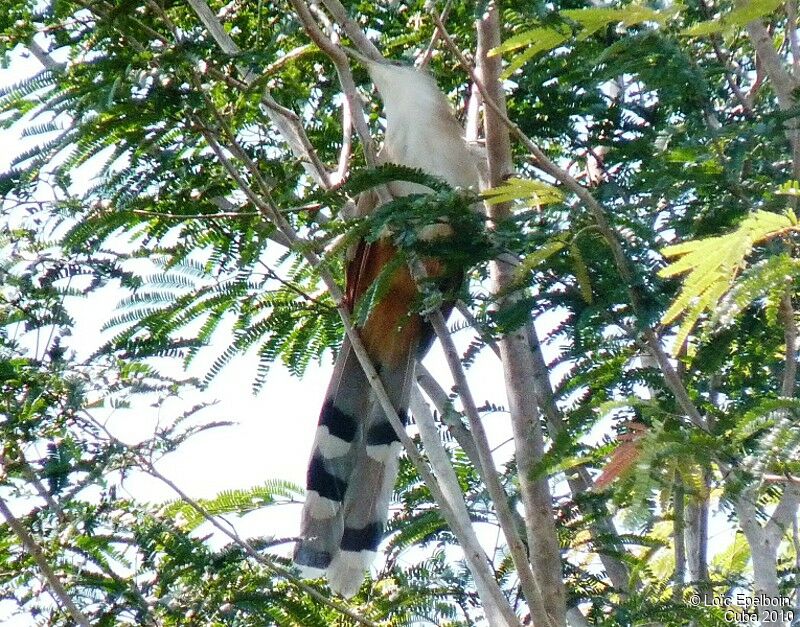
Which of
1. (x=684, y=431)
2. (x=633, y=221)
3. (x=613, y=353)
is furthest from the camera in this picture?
(x=613, y=353)

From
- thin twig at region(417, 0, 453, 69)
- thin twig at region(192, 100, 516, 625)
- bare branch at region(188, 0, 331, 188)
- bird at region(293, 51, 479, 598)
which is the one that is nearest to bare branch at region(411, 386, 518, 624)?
thin twig at region(192, 100, 516, 625)

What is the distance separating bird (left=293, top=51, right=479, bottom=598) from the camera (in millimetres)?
3594

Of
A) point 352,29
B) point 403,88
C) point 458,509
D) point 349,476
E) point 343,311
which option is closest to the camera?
point 343,311

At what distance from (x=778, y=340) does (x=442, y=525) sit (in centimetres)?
124

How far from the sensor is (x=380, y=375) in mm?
4008

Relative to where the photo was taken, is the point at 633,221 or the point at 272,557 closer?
the point at 633,221

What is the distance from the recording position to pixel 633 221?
2.88m

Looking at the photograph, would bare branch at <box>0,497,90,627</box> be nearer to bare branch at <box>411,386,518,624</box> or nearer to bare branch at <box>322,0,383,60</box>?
bare branch at <box>411,386,518,624</box>

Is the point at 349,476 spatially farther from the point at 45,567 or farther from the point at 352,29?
the point at 352,29

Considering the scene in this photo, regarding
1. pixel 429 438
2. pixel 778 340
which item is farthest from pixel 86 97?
pixel 778 340

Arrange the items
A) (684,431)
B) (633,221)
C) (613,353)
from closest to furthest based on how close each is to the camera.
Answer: (684,431) → (633,221) → (613,353)

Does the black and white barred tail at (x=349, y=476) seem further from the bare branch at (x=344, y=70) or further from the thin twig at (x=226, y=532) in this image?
the bare branch at (x=344, y=70)

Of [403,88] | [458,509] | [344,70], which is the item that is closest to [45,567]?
[458,509]

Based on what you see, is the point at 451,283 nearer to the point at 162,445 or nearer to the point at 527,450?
the point at 527,450
